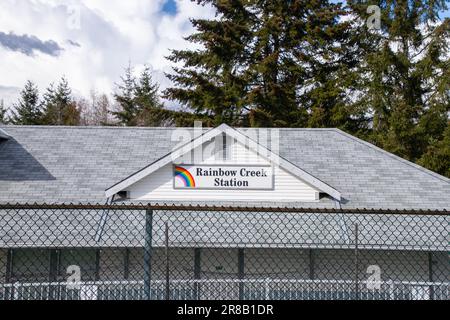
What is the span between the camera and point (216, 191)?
12.1 m

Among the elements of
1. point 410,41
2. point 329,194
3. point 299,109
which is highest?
point 410,41

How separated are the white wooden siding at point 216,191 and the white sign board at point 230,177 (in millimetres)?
112

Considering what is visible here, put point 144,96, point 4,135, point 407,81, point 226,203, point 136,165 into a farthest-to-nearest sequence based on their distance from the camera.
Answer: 1. point 144,96
2. point 407,81
3. point 4,135
4. point 136,165
5. point 226,203

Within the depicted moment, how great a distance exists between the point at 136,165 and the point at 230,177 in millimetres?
3045

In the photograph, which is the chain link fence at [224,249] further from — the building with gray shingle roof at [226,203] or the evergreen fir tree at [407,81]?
the evergreen fir tree at [407,81]

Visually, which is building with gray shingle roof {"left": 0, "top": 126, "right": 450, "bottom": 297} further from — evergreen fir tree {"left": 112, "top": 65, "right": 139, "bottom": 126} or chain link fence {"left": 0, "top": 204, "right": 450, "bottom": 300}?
evergreen fir tree {"left": 112, "top": 65, "right": 139, "bottom": 126}

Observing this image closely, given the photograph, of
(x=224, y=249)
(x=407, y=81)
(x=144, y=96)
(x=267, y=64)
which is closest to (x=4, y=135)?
(x=224, y=249)

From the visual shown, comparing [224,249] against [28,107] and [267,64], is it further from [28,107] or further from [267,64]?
[28,107]

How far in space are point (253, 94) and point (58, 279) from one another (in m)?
15.2

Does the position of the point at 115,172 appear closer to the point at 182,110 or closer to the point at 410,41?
the point at 182,110

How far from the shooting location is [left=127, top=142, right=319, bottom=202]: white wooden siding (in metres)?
11.9

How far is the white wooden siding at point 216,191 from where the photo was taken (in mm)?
11938

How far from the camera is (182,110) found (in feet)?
83.5
